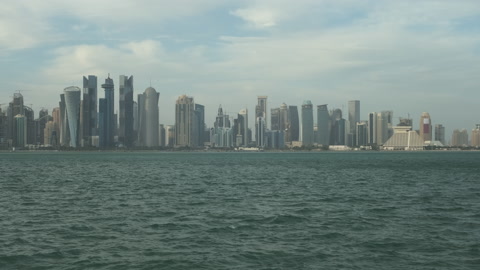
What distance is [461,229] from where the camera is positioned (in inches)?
1298

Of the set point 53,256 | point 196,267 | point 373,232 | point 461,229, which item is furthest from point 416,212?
point 53,256

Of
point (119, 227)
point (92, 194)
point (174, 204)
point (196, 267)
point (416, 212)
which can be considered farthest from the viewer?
point (92, 194)

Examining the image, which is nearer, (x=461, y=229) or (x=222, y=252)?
(x=222, y=252)

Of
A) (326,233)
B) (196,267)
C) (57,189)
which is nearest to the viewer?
(196,267)

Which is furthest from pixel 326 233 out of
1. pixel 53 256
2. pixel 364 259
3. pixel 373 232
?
pixel 53 256

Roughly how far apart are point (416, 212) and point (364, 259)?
1788cm

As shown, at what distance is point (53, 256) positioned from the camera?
83.3 ft

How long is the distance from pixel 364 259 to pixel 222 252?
22.5 feet

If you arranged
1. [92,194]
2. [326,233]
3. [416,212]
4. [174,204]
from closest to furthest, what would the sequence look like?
[326,233] → [416,212] → [174,204] → [92,194]

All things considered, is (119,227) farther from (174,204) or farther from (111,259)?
(174,204)

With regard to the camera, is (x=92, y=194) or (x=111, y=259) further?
(x=92, y=194)

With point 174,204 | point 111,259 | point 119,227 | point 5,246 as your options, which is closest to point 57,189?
point 174,204

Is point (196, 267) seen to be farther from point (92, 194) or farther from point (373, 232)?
point (92, 194)

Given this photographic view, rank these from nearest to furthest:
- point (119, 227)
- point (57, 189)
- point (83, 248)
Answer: point (83, 248)
point (119, 227)
point (57, 189)
